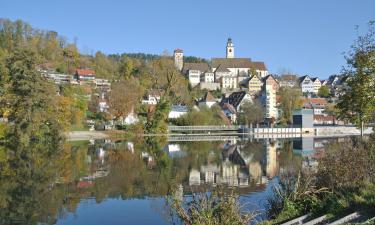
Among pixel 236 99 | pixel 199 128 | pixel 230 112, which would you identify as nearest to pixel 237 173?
pixel 199 128

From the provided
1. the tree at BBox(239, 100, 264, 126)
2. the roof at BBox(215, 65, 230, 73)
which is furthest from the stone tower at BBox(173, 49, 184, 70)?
the tree at BBox(239, 100, 264, 126)

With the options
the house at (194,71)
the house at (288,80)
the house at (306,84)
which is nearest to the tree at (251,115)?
the house at (288,80)

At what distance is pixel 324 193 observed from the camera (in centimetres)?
1375

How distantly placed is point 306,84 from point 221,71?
28.1 metres

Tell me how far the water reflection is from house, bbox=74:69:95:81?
77.3 metres

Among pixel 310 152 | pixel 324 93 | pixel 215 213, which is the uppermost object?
pixel 324 93

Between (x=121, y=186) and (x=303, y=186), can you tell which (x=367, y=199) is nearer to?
(x=303, y=186)

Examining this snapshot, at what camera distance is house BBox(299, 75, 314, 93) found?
149 meters

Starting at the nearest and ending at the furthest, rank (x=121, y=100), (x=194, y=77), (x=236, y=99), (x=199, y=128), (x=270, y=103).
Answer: (x=121, y=100) → (x=199, y=128) → (x=270, y=103) → (x=236, y=99) → (x=194, y=77)

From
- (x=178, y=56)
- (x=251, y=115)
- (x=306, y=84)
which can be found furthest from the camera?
(x=178, y=56)

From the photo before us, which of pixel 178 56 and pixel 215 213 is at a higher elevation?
pixel 178 56

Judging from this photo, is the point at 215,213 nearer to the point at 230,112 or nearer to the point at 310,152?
the point at 310,152

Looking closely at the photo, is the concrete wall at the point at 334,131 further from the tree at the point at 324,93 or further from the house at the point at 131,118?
the tree at the point at 324,93

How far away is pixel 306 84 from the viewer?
150500mm
